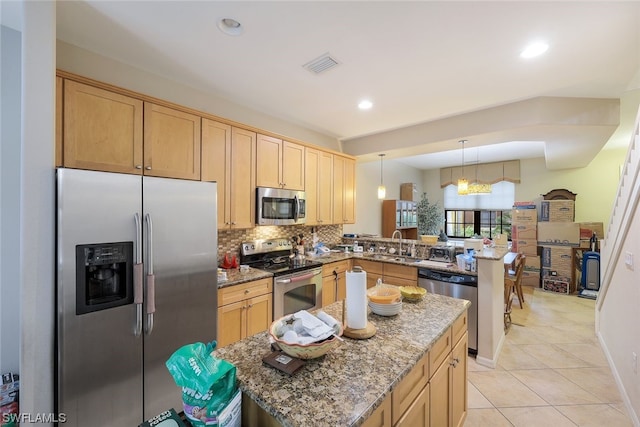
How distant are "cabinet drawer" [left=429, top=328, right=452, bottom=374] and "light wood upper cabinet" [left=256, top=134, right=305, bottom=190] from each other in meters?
2.42

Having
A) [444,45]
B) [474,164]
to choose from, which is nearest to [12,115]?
[444,45]

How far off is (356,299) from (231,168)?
6.97 ft

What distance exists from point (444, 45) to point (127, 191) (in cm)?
257

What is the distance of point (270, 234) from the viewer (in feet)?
12.1

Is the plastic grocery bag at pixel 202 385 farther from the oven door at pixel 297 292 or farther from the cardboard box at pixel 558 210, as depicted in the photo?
the cardboard box at pixel 558 210

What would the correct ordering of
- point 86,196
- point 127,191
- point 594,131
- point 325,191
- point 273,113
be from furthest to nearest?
point 325,191 → point 273,113 → point 594,131 → point 127,191 → point 86,196

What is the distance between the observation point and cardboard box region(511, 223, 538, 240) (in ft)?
20.3

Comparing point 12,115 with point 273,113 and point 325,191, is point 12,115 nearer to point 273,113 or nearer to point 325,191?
point 273,113

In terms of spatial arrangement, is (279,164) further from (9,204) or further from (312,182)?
(9,204)

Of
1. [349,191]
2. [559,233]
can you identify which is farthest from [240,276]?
[559,233]

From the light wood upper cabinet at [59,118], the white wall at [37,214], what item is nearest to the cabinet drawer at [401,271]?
the white wall at [37,214]

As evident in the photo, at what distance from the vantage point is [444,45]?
6.86 ft

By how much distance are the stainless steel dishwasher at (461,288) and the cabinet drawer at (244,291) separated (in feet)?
6.32

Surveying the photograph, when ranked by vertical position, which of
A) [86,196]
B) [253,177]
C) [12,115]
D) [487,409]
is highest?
[12,115]
